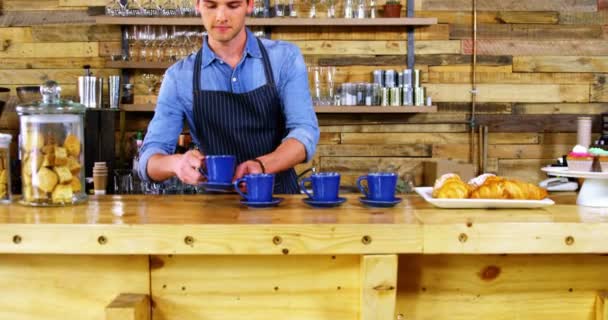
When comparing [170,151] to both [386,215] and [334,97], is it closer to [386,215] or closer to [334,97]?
[386,215]

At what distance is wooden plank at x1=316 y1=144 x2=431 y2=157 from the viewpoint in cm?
461

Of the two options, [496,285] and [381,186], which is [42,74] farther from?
[496,285]

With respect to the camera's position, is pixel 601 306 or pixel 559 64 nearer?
pixel 601 306

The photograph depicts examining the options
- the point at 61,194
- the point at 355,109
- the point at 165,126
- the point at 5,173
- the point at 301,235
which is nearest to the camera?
the point at 301,235

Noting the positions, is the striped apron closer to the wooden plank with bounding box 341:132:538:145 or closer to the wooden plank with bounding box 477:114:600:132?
the wooden plank with bounding box 341:132:538:145

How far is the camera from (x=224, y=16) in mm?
2504

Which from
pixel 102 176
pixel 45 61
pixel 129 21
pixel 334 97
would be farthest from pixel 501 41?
pixel 45 61

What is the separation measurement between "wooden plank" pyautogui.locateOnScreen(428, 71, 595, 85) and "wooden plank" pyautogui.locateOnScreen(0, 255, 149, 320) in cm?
314

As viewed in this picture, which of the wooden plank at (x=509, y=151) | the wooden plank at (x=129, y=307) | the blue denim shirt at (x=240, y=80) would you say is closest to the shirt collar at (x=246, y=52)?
the blue denim shirt at (x=240, y=80)

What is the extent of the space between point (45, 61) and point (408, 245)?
363 centimetres

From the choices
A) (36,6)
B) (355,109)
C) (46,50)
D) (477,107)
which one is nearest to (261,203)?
(355,109)

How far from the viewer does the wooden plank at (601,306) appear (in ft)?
5.97

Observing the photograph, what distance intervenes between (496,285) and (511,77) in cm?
301

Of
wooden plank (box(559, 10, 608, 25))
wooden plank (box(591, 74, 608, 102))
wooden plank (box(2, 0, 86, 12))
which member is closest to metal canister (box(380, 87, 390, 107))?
wooden plank (box(559, 10, 608, 25))
